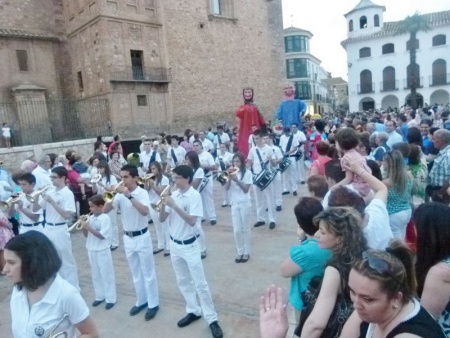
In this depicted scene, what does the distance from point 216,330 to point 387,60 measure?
159 feet

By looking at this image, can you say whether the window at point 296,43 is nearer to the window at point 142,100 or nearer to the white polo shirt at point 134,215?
the window at point 142,100

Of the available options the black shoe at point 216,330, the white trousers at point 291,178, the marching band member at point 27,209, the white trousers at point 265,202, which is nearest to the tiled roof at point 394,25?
the white trousers at point 291,178

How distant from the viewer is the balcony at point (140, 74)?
2020 cm

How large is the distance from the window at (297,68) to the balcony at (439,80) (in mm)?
16613

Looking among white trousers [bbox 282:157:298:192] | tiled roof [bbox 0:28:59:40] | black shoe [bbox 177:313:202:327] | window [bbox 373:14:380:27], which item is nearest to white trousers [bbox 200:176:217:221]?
white trousers [bbox 282:157:298:192]

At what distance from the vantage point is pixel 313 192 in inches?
151

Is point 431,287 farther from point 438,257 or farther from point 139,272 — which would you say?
point 139,272

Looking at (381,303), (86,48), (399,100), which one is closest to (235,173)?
(381,303)

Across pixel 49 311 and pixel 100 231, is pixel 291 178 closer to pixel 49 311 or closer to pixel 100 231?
pixel 100 231

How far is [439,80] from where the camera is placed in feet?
139

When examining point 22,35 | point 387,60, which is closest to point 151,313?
point 22,35

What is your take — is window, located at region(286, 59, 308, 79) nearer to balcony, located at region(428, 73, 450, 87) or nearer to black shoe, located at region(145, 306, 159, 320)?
balcony, located at region(428, 73, 450, 87)

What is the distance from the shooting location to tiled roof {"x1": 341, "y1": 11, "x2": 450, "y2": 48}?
41.9m

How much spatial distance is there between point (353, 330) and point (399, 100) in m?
49.1
